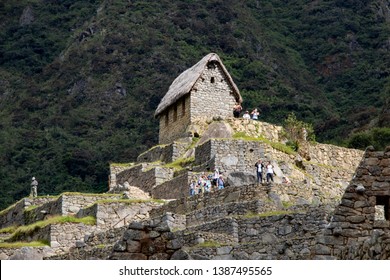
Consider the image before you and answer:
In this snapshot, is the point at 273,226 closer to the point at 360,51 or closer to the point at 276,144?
the point at 276,144

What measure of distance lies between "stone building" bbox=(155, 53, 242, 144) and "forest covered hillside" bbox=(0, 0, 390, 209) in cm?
2927

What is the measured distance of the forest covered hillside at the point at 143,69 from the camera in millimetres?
105125

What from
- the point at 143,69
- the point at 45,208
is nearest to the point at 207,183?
the point at 45,208

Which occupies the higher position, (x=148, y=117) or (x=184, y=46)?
(x=184, y=46)

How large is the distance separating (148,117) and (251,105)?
1029 centimetres

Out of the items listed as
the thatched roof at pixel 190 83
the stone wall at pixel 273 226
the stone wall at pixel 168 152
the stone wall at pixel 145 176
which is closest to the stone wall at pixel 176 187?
the stone wall at pixel 145 176

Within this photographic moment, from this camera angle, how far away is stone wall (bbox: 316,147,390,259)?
22.8 m

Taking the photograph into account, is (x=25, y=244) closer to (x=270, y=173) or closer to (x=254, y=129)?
(x=270, y=173)

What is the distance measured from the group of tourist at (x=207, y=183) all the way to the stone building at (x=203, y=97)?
343 inches

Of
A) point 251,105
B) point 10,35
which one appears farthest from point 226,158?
point 10,35

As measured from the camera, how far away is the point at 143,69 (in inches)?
4911

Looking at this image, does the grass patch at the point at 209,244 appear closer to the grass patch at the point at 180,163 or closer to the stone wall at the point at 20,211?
the grass patch at the point at 180,163

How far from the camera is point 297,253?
32.3 metres

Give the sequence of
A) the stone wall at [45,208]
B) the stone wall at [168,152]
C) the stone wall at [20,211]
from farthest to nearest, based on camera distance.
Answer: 1. the stone wall at [168,152]
2. the stone wall at [20,211]
3. the stone wall at [45,208]
